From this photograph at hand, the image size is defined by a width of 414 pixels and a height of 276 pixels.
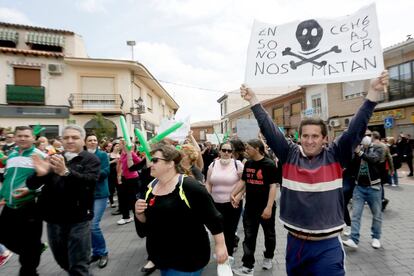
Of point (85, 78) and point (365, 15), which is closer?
point (365, 15)

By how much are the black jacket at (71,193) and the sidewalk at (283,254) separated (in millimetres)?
1502

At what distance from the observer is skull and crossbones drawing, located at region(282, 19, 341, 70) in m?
2.79

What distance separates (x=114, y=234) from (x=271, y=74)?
15.4 feet

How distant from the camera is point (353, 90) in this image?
2105 cm

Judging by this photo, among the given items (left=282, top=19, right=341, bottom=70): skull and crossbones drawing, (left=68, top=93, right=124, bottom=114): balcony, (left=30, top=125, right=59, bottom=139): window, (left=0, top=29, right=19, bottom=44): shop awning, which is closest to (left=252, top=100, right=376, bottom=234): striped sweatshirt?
(left=282, top=19, right=341, bottom=70): skull and crossbones drawing

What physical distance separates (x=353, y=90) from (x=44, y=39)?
2242 centimetres

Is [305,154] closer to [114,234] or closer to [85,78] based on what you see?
[114,234]

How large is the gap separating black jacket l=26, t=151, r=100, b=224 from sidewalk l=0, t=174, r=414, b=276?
59.1 inches

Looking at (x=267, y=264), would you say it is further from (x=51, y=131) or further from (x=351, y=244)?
(x=51, y=131)

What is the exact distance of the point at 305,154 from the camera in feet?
7.53

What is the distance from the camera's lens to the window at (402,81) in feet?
57.1

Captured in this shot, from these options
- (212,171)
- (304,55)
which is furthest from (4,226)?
(304,55)

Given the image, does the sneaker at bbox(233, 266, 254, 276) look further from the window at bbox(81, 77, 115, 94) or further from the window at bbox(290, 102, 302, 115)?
the window at bbox(290, 102, 302, 115)

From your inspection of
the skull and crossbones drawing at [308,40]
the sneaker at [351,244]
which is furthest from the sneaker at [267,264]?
the skull and crossbones drawing at [308,40]
